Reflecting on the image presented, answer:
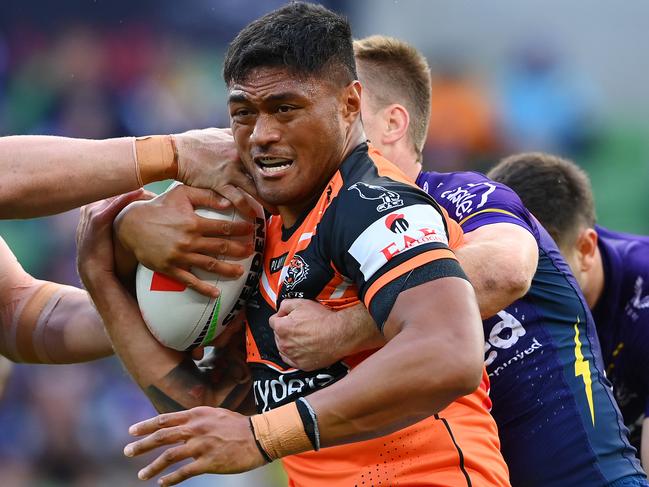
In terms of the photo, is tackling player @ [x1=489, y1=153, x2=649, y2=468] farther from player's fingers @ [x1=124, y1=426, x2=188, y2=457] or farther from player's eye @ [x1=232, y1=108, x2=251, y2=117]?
player's fingers @ [x1=124, y1=426, x2=188, y2=457]

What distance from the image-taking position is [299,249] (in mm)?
3334

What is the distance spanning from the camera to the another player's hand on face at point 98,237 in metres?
3.94

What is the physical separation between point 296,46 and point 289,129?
0.94 feet

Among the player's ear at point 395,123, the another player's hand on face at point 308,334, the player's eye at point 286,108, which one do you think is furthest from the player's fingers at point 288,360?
the player's ear at point 395,123

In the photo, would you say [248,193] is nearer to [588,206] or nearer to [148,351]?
[148,351]

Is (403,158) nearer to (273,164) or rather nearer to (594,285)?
(594,285)

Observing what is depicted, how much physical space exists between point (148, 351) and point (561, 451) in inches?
67.4

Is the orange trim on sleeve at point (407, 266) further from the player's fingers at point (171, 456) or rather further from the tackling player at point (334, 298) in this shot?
the player's fingers at point (171, 456)

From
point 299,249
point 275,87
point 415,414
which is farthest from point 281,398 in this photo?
point 275,87

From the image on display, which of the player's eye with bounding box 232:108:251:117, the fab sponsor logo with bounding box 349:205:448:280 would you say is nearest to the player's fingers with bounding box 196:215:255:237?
the player's eye with bounding box 232:108:251:117

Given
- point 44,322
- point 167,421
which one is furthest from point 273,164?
point 44,322

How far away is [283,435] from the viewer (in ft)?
9.05

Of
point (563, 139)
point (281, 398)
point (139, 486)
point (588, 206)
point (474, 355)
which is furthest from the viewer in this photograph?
point (563, 139)

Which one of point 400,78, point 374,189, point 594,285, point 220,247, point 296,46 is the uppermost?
point 296,46
